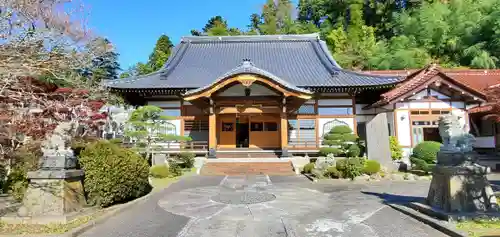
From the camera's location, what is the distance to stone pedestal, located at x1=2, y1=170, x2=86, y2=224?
18.0 ft

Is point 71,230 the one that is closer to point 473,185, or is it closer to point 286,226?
point 286,226

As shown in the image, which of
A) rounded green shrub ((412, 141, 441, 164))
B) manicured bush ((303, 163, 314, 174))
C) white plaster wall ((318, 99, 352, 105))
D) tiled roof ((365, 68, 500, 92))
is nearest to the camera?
rounded green shrub ((412, 141, 441, 164))

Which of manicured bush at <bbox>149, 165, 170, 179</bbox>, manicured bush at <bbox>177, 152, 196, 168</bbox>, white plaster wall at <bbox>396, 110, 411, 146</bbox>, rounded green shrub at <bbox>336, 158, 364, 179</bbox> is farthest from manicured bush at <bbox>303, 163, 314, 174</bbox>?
white plaster wall at <bbox>396, 110, 411, 146</bbox>

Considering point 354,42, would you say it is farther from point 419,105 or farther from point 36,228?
point 36,228

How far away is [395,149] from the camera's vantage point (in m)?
15.7

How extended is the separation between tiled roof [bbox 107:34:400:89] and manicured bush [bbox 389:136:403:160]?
3156mm

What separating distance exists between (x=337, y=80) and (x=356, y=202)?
1152 centimetres

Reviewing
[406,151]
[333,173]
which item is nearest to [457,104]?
[406,151]

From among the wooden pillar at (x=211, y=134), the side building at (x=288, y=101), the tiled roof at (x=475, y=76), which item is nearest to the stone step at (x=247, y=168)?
the wooden pillar at (x=211, y=134)

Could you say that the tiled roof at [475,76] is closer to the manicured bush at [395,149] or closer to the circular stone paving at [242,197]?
the manicured bush at [395,149]

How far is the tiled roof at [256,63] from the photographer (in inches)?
701

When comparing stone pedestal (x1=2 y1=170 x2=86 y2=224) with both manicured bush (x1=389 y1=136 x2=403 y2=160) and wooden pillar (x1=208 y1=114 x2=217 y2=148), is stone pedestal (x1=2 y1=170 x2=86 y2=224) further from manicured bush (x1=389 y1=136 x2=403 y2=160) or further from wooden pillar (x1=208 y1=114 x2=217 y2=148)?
manicured bush (x1=389 y1=136 x2=403 y2=160)

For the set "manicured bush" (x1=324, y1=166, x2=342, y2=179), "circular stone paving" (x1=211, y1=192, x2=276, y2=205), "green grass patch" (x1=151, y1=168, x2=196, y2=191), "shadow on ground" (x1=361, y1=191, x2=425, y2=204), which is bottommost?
"shadow on ground" (x1=361, y1=191, x2=425, y2=204)

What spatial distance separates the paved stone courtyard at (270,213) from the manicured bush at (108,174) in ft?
1.61
